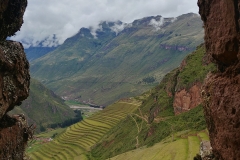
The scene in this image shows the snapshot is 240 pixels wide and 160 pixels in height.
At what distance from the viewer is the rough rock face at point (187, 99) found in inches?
3194

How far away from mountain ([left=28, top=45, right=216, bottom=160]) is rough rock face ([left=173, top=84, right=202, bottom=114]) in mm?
361

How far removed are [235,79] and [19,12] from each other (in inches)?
609

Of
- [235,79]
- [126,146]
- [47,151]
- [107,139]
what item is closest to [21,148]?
[235,79]

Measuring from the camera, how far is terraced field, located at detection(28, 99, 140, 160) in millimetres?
118750

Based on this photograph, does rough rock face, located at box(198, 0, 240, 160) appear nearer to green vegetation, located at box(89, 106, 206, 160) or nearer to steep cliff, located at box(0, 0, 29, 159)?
steep cliff, located at box(0, 0, 29, 159)

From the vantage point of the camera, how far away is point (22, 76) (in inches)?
757

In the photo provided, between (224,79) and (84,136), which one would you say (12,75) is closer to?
(224,79)

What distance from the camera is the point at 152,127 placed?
91.6 metres

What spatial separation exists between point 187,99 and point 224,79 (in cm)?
7275

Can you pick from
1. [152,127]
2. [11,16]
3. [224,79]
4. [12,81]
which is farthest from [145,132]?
[224,79]

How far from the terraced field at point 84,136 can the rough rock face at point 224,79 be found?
317ft

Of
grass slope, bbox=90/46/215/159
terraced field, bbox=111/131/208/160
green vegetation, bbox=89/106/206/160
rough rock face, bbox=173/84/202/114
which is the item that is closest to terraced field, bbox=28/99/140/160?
green vegetation, bbox=89/106/206/160

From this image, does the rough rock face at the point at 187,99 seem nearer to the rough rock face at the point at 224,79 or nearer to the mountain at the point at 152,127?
the mountain at the point at 152,127

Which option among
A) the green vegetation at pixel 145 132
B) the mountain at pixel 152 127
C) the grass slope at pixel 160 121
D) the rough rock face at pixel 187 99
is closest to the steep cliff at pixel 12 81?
the mountain at pixel 152 127
